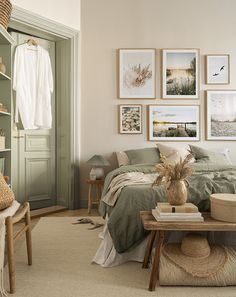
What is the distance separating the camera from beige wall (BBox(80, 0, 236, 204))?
17.2 ft

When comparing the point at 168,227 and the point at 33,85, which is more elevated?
the point at 33,85

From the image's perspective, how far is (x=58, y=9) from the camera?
4.83m

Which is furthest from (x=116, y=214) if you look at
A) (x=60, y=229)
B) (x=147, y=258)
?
(x=60, y=229)

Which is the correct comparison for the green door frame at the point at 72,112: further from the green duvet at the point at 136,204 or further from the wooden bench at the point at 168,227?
the wooden bench at the point at 168,227

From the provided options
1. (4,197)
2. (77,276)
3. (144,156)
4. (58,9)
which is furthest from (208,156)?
(4,197)

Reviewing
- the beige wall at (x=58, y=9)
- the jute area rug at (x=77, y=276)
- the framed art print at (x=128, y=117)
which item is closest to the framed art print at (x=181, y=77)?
the framed art print at (x=128, y=117)

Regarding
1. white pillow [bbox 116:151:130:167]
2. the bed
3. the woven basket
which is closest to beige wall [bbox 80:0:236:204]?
white pillow [bbox 116:151:130:167]

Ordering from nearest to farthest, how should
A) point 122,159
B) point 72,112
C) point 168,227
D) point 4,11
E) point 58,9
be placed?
point 168,227 → point 4,11 → point 58,9 → point 122,159 → point 72,112

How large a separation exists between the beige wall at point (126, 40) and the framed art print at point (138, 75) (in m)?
0.10

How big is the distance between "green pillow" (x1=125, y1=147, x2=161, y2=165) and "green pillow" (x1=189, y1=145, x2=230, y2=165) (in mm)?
524

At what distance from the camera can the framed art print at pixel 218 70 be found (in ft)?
17.3

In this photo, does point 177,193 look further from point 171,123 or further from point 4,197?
point 171,123

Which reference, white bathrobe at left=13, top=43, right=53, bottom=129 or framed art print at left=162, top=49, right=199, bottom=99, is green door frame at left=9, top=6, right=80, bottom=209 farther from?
framed art print at left=162, top=49, right=199, bottom=99

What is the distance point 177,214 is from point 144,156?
248 centimetres
